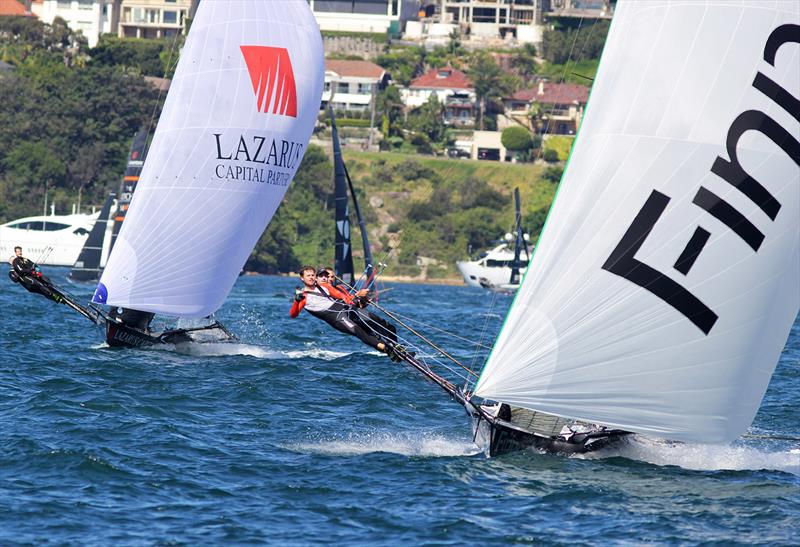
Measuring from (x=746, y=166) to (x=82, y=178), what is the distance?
74.5m

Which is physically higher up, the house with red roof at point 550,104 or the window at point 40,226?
the house with red roof at point 550,104

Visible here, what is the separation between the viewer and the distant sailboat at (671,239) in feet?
43.7

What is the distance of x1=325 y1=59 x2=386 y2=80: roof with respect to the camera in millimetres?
116875

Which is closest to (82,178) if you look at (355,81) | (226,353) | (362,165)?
(362,165)

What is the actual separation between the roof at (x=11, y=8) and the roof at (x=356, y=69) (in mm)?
31895

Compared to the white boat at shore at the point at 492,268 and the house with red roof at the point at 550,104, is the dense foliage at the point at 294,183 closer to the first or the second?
the white boat at shore at the point at 492,268

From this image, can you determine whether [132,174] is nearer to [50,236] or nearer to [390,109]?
[50,236]

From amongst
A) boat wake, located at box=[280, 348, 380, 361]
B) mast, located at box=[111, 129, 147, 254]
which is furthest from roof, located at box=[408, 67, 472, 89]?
boat wake, located at box=[280, 348, 380, 361]

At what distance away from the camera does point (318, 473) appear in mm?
13984

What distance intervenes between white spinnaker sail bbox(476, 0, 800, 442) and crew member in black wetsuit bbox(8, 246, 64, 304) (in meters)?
9.28

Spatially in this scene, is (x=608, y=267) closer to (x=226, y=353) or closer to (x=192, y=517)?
(x=192, y=517)

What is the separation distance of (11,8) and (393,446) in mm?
126983

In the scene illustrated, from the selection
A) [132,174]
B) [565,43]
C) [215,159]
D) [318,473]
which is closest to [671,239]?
[318,473]

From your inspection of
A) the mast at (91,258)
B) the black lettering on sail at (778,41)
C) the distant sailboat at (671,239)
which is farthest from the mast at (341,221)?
the black lettering on sail at (778,41)
